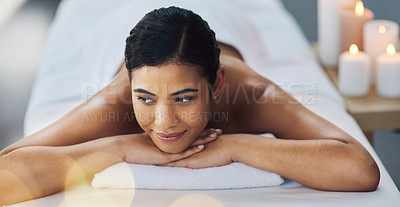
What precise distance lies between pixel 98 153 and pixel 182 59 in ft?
1.13

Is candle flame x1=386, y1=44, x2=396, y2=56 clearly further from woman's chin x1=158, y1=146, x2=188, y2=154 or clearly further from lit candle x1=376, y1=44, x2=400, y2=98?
woman's chin x1=158, y1=146, x2=188, y2=154

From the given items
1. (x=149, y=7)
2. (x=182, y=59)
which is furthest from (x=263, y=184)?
(x=149, y=7)

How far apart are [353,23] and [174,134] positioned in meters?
1.14

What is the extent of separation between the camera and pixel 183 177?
135 centimetres

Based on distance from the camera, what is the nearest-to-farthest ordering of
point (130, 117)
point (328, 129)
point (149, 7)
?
1. point (328, 129)
2. point (130, 117)
3. point (149, 7)

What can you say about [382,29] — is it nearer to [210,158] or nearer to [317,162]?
[317,162]

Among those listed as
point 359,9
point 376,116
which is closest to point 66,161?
point 376,116

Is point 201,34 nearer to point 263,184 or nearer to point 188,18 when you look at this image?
point 188,18

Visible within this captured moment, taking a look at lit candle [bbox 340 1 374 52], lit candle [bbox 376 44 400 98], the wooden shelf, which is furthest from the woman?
lit candle [bbox 340 1 374 52]

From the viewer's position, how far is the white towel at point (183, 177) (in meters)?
1.35

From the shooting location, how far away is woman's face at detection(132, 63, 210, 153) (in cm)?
123

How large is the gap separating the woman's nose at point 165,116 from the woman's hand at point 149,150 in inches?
4.9

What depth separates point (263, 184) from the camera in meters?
1.37

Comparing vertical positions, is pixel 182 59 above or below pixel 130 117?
above
